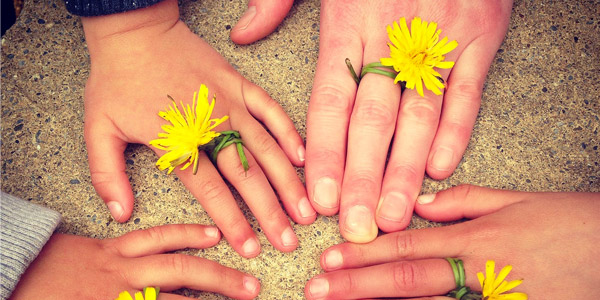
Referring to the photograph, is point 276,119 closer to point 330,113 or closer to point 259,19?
point 330,113

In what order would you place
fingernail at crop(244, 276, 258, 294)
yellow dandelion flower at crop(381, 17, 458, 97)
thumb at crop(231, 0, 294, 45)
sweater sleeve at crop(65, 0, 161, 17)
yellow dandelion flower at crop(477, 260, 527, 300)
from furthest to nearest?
1. thumb at crop(231, 0, 294, 45)
2. sweater sleeve at crop(65, 0, 161, 17)
3. fingernail at crop(244, 276, 258, 294)
4. yellow dandelion flower at crop(381, 17, 458, 97)
5. yellow dandelion flower at crop(477, 260, 527, 300)

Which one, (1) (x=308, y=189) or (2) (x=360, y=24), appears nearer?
(1) (x=308, y=189)

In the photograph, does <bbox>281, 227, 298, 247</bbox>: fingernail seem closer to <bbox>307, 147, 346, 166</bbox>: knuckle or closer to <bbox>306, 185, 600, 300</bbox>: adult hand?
<bbox>306, 185, 600, 300</bbox>: adult hand

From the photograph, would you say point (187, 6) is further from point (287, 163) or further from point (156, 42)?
point (287, 163)

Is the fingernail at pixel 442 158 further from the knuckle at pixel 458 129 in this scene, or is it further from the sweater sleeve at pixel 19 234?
the sweater sleeve at pixel 19 234

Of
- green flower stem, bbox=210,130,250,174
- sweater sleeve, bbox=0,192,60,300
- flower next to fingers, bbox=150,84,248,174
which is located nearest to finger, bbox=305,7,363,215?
green flower stem, bbox=210,130,250,174

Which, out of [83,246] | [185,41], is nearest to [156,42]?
[185,41]
